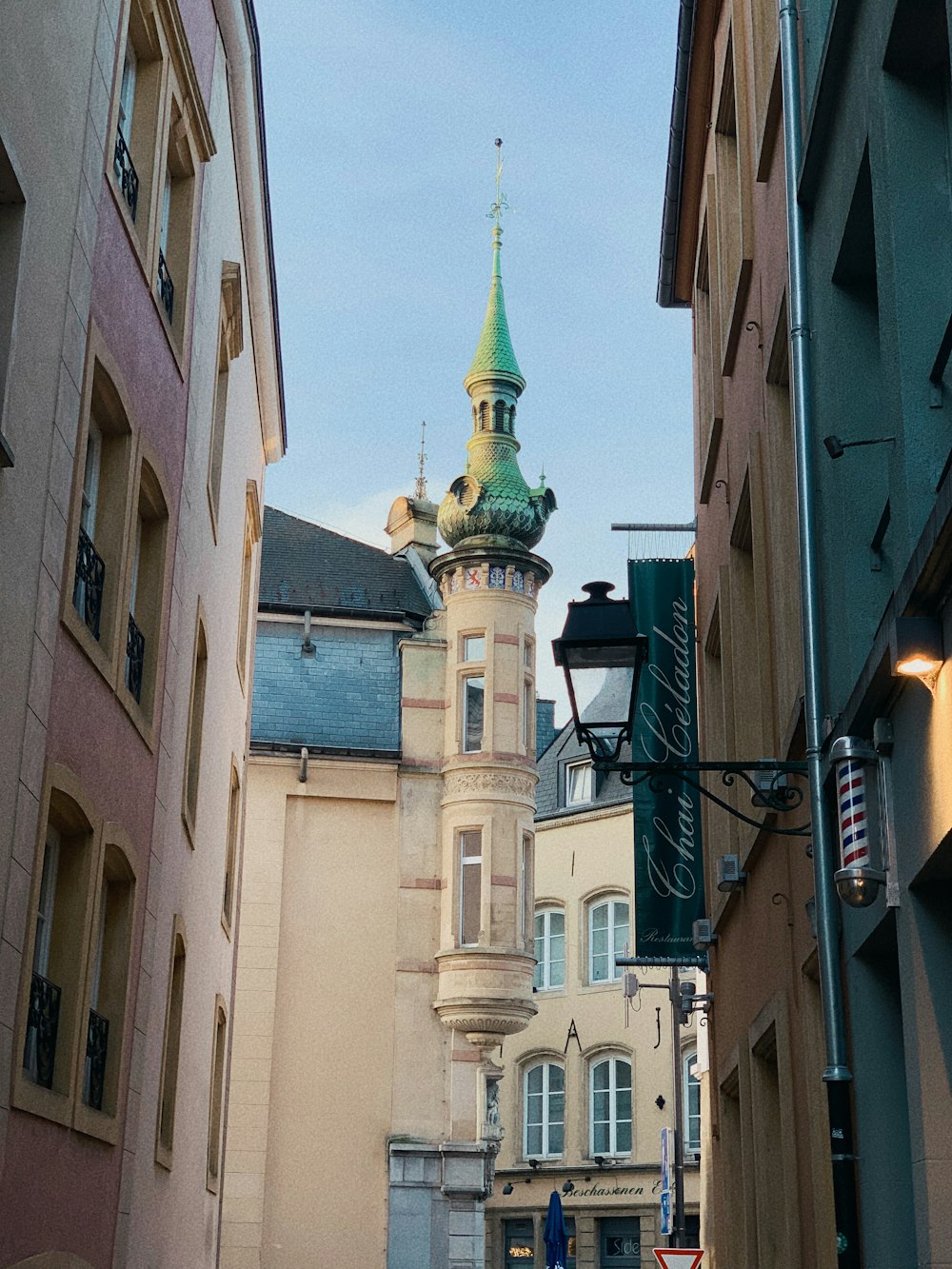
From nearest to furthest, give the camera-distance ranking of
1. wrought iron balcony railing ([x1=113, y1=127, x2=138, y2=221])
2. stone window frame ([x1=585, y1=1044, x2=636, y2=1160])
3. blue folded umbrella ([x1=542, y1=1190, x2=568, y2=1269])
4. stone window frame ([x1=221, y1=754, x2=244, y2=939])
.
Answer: wrought iron balcony railing ([x1=113, y1=127, x2=138, y2=221])
stone window frame ([x1=221, y1=754, x2=244, y2=939])
blue folded umbrella ([x1=542, y1=1190, x2=568, y2=1269])
stone window frame ([x1=585, y1=1044, x2=636, y2=1160])

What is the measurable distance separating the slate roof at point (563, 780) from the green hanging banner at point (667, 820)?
29.0 metres

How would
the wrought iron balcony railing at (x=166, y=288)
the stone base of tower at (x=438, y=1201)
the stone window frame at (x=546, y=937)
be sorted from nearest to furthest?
1. the wrought iron balcony railing at (x=166, y=288)
2. the stone base of tower at (x=438, y=1201)
3. the stone window frame at (x=546, y=937)

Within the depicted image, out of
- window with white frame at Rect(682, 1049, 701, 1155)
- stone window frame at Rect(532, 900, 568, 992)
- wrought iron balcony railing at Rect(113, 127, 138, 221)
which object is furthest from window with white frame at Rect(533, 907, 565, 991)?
wrought iron balcony railing at Rect(113, 127, 138, 221)

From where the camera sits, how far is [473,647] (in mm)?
32000

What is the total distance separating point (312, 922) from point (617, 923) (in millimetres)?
15088

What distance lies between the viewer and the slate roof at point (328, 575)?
33.3 metres

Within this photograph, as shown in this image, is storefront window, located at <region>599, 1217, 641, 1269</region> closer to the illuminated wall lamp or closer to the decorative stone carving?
the decorative stone carving

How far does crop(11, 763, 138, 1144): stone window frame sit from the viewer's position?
9391mm

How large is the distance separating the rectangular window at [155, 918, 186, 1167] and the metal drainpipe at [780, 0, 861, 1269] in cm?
840

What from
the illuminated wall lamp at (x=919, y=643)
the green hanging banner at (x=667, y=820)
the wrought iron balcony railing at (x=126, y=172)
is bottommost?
the illuminated wall lamp at (x=919, y=643)

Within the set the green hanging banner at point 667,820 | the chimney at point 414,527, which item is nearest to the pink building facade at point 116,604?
the green hanging banner at point 667,820

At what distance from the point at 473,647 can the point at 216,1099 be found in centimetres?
1340

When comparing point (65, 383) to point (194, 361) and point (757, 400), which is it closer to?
point (757, 400)

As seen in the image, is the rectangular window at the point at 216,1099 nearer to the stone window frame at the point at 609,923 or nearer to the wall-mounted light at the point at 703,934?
the wall-mounted light at the point at 703,934
